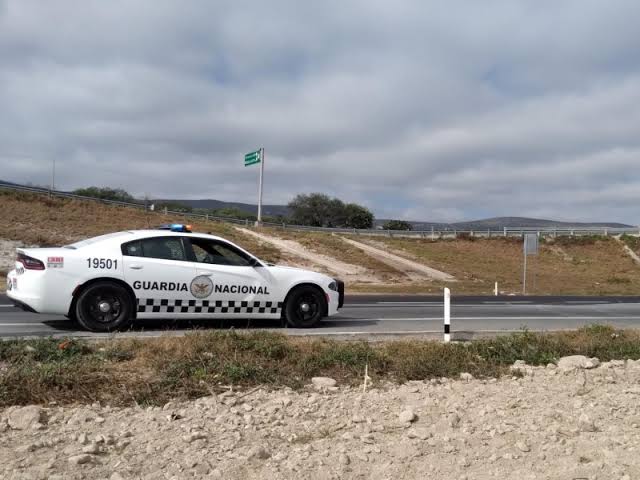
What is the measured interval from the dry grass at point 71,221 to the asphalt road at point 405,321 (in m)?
20.2

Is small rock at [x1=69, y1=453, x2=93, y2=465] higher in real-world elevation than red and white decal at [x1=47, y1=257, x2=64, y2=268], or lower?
lower

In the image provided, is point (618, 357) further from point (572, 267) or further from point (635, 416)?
point (572, 267)

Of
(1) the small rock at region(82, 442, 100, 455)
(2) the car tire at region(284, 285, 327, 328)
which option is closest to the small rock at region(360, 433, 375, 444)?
(1) the small rock at region(82, 442, 100, 455)

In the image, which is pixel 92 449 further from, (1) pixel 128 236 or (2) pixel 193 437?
(1) pixel 128 236

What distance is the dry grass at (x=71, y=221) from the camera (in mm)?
33688

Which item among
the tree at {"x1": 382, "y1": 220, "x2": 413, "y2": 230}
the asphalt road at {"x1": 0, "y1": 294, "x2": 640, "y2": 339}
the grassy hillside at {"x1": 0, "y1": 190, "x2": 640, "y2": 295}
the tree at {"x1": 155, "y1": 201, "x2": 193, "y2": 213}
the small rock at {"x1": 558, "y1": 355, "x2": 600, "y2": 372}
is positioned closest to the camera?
the small rock at {"x1": 558, "y1": 355, "x2": 600, "y2": 372}

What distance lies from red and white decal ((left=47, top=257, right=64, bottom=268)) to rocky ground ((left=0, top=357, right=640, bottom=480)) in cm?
403

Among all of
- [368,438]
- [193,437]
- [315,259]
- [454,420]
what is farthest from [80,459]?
[315,259]

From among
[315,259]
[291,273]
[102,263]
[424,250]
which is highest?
[424,250]

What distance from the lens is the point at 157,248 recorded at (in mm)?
9180

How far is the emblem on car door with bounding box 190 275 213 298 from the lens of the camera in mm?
9039

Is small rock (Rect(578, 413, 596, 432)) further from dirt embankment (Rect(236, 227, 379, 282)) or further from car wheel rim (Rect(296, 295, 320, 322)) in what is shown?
dirt embankment (Rect(236, 227, 379, 282))

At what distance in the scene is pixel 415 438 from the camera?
445 cm

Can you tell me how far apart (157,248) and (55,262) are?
1431mm
